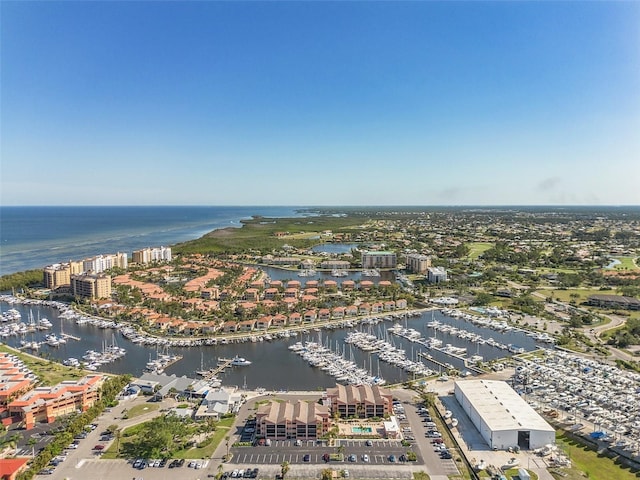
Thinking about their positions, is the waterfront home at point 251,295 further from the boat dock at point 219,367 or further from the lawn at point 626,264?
the lawn at point 626,264

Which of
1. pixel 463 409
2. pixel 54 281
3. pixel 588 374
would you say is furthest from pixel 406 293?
pixel 54 281

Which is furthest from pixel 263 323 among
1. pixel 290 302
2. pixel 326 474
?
pixel 326 474

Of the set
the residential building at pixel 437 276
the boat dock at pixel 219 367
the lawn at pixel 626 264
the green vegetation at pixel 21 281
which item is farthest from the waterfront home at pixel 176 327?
the lawn at pixel 626 264

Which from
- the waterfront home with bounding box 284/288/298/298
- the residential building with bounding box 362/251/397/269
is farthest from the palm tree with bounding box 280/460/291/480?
the residential building with bounding box 362/251/397/269

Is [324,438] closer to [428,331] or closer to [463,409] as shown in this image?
[463,409]

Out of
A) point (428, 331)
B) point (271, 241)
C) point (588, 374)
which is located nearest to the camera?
point (588, 374)

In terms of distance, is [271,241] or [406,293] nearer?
[406,293]
